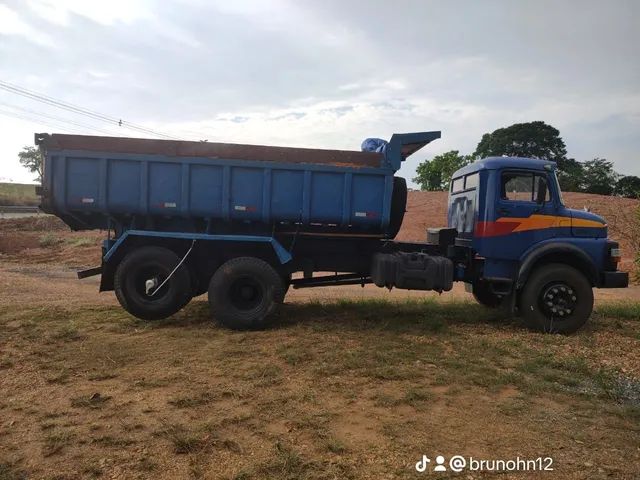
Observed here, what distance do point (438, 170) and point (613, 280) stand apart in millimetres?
38145

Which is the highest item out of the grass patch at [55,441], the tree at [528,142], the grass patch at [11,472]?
the tree at [528,142]

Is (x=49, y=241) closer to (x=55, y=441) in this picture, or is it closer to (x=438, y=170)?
(x=55, y=441)

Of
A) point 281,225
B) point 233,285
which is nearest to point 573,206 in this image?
point 281,225

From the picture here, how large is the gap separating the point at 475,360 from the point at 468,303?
12.3 feet

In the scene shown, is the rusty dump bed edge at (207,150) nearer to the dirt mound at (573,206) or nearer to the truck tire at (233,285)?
the truck tire at (233,285)

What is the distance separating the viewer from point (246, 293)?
6.85m

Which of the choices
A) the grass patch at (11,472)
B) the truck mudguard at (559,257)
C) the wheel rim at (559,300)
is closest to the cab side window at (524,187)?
the truck mudguard at (559,257)

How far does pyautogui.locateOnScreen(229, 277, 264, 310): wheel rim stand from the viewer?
22.4ft

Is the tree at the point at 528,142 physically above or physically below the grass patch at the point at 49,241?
above

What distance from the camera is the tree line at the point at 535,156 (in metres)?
42.5

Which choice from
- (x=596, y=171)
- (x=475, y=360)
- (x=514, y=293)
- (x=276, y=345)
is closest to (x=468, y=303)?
(x=514, y=293)

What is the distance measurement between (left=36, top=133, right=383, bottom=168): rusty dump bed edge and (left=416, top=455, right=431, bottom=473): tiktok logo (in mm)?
4462

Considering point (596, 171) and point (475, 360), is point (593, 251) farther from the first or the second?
point (596, 171)

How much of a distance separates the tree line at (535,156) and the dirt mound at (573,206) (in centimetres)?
1291
